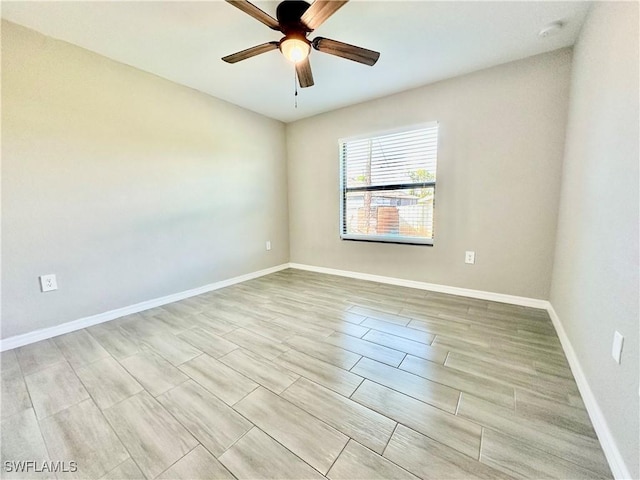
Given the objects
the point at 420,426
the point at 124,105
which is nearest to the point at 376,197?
the point at 420,426

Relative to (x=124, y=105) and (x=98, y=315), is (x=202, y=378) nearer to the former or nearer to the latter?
(x=98, y=315)

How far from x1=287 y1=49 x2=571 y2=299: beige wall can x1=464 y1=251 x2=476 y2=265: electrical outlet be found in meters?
0.04

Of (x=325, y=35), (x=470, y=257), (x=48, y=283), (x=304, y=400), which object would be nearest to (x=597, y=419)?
(x=304, y=400)

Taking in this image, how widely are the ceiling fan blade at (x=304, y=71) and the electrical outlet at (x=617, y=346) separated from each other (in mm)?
2239

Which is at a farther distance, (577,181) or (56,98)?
(56,98)

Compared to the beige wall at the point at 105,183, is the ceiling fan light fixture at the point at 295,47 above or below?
above

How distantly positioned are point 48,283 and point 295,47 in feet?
8.45

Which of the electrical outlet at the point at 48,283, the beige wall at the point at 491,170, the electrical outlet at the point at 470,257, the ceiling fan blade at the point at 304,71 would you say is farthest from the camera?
the electrical outlet at the point at 470,257

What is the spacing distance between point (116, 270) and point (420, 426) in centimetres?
267

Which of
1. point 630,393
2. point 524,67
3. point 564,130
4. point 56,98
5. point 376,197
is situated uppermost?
point 524,67

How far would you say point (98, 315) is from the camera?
2.21m

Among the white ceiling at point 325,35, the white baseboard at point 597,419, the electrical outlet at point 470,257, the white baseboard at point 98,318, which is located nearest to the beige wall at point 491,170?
the electrical outlet at point 470,257

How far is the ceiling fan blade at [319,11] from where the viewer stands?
1.27m

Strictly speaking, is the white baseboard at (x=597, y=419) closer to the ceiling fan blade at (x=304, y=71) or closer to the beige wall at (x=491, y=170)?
the beige wall at (x=491, y=170)
